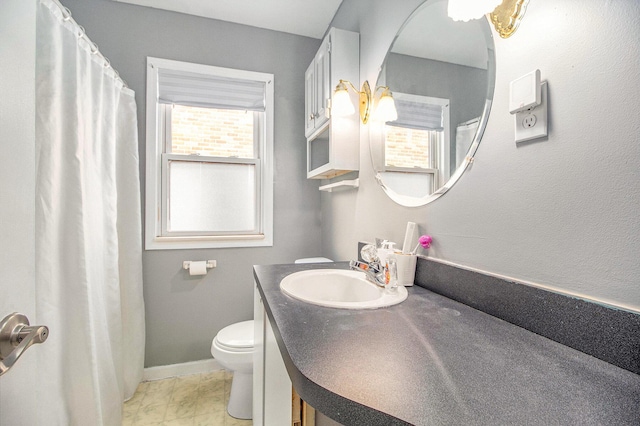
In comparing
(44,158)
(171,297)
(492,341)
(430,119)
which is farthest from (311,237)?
(492,341)

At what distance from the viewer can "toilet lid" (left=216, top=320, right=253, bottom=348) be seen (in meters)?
1.64

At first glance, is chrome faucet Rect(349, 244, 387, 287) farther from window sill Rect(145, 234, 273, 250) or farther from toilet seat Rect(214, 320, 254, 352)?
window sill Rect(145, 234, 273, 250)

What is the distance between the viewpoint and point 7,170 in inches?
22.5

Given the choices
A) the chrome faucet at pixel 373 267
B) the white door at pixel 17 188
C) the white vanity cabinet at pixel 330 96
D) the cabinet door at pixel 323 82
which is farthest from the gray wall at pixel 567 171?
the white door at pixel 17 188

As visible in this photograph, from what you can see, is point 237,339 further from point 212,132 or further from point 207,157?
point 212,132

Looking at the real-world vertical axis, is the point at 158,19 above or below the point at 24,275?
above

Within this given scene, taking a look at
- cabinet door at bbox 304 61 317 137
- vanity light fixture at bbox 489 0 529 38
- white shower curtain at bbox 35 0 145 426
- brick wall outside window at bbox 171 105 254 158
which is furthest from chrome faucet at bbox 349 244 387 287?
brick wall outside window at bbox 171 105 254 158

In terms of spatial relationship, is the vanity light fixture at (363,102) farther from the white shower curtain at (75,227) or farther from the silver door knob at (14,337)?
the silver door knob at (14,337)

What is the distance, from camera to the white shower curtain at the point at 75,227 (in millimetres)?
1071

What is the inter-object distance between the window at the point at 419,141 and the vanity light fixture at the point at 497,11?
258 millimetres

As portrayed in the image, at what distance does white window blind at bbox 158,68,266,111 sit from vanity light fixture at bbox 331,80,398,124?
2.98 ft

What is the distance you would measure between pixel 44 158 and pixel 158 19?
147 centimetres

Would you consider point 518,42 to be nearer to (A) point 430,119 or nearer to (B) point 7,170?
(A) point 430,119

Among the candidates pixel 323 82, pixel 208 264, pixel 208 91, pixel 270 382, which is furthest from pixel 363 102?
pixel 208 264
